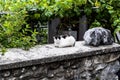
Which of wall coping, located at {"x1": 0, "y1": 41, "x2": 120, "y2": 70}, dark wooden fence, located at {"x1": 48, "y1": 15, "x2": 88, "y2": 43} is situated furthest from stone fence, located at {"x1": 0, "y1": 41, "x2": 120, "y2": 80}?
dark wooden fence, located at {"x1": 48, "y1": 15, "x2": 88, "y2": 43}

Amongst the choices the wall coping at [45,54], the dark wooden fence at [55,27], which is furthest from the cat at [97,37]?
the dark wooden fence at [55,27]

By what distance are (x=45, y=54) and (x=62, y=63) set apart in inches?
7.8

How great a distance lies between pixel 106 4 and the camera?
13.1ft

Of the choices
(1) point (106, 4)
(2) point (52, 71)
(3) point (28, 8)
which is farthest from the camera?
(1) point (106, 4)

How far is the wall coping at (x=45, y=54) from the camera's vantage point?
8.45 ft

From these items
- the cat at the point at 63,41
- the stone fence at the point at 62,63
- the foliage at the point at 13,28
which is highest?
the foliage at the point at 13,28

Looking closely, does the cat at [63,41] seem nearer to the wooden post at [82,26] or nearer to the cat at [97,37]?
the cat at [97,37]

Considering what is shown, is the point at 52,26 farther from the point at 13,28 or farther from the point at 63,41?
the point at 13,28

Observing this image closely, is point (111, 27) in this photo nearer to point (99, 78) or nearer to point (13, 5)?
point (99, 78)

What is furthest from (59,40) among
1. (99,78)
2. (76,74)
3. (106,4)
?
(106,4)

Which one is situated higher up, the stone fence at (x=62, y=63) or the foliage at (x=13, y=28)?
the foliage at (x=13, y=28)

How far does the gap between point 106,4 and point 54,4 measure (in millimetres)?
751

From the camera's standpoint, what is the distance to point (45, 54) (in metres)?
2.81

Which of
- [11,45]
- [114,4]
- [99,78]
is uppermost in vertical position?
[114,4]
